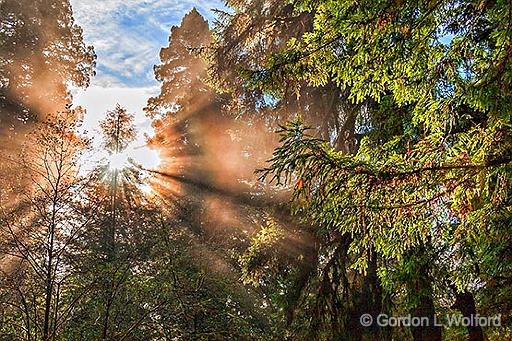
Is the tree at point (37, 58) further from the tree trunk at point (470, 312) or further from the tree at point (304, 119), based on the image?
the tree trunk at point (470, 312)

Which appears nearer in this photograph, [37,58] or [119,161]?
[37,58]

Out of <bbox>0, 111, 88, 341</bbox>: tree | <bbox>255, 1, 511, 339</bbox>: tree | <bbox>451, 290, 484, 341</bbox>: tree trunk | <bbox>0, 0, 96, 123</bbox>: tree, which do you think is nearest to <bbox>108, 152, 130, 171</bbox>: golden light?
<bbox>0, 0, 96, 123</bbox>: tree

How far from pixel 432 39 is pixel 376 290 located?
3.00 m

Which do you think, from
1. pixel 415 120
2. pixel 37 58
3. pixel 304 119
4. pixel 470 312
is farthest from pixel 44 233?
pixel 37 58

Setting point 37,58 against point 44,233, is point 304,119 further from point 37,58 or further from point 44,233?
point 37,58

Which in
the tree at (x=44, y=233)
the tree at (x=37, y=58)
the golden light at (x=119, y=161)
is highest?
the tree at (x=37, y=58)

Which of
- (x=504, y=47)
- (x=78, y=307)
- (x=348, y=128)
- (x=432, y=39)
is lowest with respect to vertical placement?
(x=78, y=307)

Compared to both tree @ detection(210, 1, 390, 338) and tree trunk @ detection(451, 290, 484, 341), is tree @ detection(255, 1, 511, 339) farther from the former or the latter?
tree trunk @ detection(451, 290, 484, 341)

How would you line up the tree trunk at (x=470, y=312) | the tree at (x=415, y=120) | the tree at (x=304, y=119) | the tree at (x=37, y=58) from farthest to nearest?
the tree at (x=37, y=58) < the tree trunk at (x=470, y=312) < the tree at (x=304, y=119) < the tree at (x=415, y=120)

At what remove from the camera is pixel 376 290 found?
478 cm

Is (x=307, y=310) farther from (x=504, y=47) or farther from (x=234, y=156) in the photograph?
(x=234, y=156)

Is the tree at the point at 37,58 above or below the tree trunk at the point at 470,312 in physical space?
above

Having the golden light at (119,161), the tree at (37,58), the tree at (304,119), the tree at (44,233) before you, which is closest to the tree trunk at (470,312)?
the tree at (304,119)

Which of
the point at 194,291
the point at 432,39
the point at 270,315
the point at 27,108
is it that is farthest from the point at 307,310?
the point at 27,108
